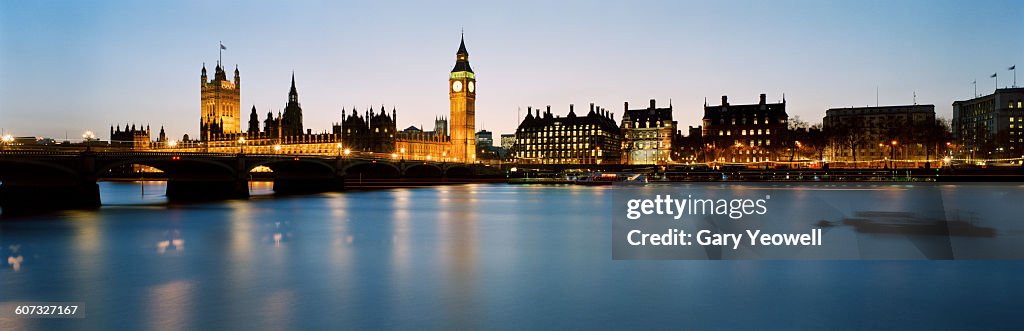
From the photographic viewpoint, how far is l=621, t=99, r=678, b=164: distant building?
159125 mm

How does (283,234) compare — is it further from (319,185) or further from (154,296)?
(319,185)

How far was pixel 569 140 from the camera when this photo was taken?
169625 millimetres

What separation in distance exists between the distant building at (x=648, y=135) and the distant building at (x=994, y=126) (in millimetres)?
56620

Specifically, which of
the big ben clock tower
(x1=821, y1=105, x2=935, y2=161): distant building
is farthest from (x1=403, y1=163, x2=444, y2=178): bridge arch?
(x1=821, y1=105, x2=935, y2=161): distant building

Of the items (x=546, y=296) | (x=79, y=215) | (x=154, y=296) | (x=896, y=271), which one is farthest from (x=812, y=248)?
(x=79, y=215)

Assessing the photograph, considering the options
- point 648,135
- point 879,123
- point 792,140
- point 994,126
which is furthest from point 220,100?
point 994,126

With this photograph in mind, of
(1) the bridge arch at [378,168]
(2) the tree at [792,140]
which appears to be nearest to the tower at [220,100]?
(1) the bridge arch at [378,168]

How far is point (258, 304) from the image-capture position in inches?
485

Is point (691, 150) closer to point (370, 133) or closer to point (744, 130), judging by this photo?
point (744, 130)

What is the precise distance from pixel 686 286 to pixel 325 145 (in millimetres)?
126203

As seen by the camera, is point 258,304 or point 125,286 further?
point 125,286

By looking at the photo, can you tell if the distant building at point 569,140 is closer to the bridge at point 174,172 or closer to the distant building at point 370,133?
the distant building at point 370,133

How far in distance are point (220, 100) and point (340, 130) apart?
60.9 metres

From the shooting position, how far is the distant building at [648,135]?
6265 inches
